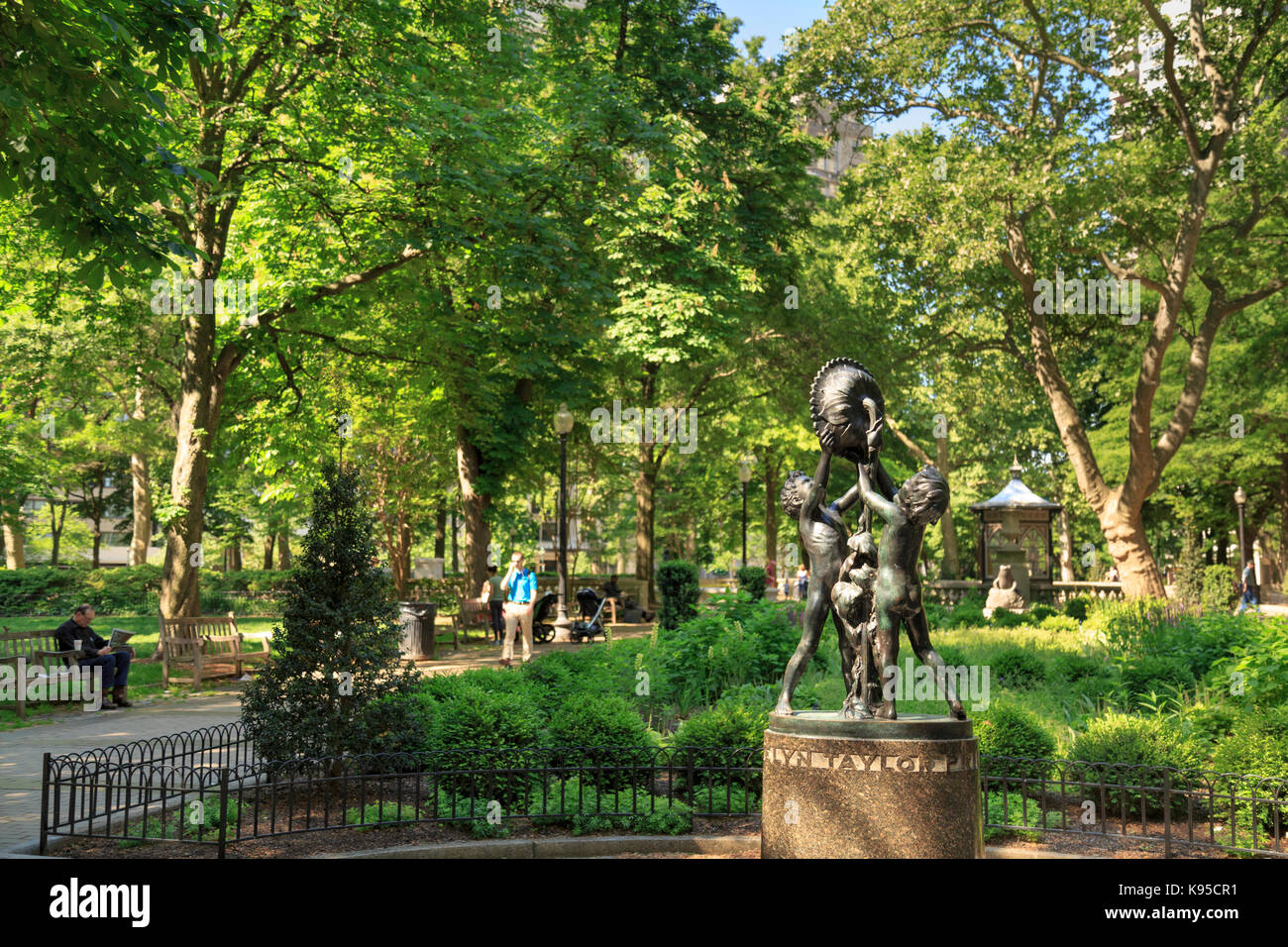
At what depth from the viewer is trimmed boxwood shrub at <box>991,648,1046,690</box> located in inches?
507

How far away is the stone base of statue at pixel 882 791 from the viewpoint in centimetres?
577

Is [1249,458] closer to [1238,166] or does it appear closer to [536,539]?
[1238,166]

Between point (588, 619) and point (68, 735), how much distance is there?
13489mm

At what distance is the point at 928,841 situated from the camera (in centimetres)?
574

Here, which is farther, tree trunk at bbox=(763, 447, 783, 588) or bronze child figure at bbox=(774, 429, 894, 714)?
tree trunk at bbox=(763, 447, 783, 588)

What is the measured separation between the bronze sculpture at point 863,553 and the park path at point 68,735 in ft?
15.8

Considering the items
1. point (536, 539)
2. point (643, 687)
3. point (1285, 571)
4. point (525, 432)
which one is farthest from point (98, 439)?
point (1285, 571)

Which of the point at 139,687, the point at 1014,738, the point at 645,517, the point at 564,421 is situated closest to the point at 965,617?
the point at 564,421

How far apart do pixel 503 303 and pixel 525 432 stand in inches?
148

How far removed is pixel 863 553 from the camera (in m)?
6.57

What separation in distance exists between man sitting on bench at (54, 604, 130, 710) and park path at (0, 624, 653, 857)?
1.17ft

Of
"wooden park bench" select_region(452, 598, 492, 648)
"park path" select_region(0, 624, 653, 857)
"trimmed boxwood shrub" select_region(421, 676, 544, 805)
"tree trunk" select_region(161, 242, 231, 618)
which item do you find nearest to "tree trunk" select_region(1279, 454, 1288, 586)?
"wooden park bench" select_region(452, 598, 492, 648)

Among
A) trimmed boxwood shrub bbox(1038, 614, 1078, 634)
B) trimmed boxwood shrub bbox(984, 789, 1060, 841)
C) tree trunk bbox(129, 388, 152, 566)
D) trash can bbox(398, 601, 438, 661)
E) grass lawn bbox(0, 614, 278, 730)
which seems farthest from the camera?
tree trunk bbox(129, 388, 152, 566)

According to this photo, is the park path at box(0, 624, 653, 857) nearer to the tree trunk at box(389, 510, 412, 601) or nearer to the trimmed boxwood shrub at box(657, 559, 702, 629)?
the trimmed boxwood shrub at box(657, 559, 702, 629)
